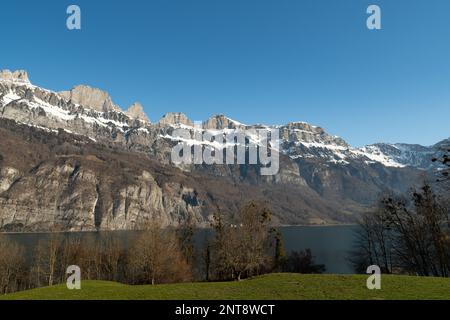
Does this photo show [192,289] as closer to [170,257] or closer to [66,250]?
[170,257]

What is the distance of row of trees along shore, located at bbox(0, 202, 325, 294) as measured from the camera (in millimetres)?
64625

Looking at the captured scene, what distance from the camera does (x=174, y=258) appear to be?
282 feet

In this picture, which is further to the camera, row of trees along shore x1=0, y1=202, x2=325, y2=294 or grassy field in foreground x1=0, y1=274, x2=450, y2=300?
row of trees along shore x1=0, y1=202, x2=325, y2=294

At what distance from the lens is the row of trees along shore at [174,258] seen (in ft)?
212

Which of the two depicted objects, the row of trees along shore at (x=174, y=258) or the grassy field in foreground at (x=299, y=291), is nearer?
the grassy field in foreground at (x=299, y=291)

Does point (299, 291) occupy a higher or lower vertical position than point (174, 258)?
higher

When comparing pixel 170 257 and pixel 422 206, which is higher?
pixel 422 206

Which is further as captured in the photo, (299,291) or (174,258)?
(174,258)

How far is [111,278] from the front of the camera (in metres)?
108
